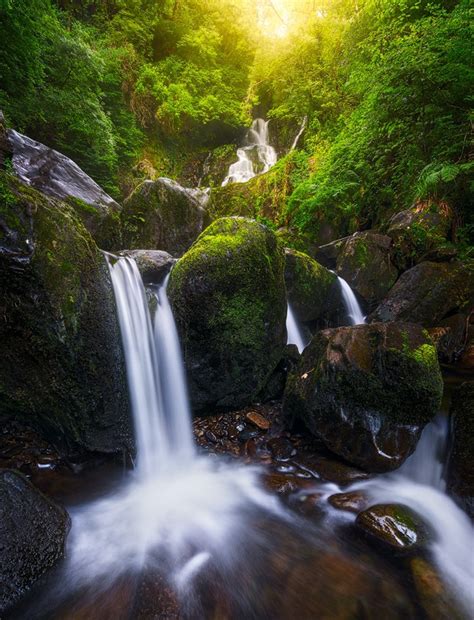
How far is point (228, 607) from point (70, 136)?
9.58 metres

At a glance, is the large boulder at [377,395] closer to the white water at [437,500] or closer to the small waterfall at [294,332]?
the white water at [437,500]

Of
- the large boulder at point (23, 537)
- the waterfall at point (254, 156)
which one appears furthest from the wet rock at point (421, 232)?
the waterfall at point (254, 156)

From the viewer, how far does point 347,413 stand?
350cm

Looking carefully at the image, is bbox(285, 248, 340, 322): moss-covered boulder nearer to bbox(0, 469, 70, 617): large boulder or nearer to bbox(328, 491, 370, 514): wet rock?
bbox(328, 491, 370, 514): wet rock

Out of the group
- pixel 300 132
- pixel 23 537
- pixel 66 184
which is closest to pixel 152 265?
pixel 66 184

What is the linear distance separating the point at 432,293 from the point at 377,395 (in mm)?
3698

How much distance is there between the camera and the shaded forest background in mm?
5586

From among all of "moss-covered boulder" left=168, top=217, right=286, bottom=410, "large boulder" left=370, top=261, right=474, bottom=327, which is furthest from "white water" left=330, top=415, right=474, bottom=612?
"large boulder" left=370, top=261, right=474, bottom=327

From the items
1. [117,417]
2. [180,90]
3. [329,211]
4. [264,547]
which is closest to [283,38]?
[180,90]

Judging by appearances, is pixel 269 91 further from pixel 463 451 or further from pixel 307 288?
pixel 463 451

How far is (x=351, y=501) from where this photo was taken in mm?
3076

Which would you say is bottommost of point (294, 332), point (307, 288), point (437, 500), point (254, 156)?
point (437, 500)

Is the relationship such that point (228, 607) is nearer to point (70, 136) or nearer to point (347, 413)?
point (347, 413)

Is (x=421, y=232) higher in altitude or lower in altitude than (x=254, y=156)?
lower
